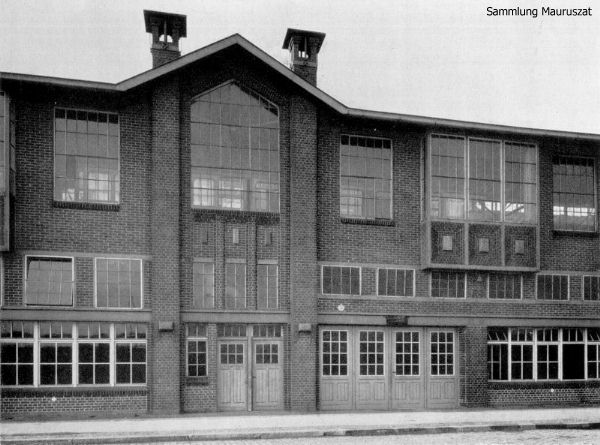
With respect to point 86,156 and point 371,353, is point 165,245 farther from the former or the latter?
point 371,353

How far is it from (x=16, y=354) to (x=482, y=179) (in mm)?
14523

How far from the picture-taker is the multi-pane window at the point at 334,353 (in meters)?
19.9

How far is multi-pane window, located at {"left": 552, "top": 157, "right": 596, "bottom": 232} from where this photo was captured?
22.1 m

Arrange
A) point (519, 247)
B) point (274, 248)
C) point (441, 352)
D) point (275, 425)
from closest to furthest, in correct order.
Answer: point (275, 425) → point (274, 248) → point (441, 352) → point (519, 247)

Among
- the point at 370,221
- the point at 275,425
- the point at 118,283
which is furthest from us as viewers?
the point at 370,221

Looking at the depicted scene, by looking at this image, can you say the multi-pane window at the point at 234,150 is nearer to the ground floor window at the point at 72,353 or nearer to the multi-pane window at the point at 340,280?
the multi-pane window at the point at 340,280

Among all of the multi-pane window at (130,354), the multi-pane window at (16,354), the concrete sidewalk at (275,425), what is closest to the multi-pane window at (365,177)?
the concrete sidewalk at (275,425)

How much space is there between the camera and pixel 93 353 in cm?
1806

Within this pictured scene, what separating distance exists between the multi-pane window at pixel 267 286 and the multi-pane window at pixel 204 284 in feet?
4.47

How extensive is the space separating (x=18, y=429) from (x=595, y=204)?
18.6 metres

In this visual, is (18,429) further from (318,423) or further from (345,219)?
(345,219)

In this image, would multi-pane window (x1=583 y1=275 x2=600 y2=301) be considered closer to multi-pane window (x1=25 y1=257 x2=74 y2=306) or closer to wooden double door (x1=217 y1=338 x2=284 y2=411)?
wooden double door (x1=217 y1=338 x2=284 y2=411)

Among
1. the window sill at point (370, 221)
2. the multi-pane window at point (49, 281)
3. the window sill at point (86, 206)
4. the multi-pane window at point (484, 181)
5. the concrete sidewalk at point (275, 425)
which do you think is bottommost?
the concrete sidewalk at point (275, 425)

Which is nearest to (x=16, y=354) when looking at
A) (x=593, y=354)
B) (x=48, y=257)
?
(x=48, y=257)
